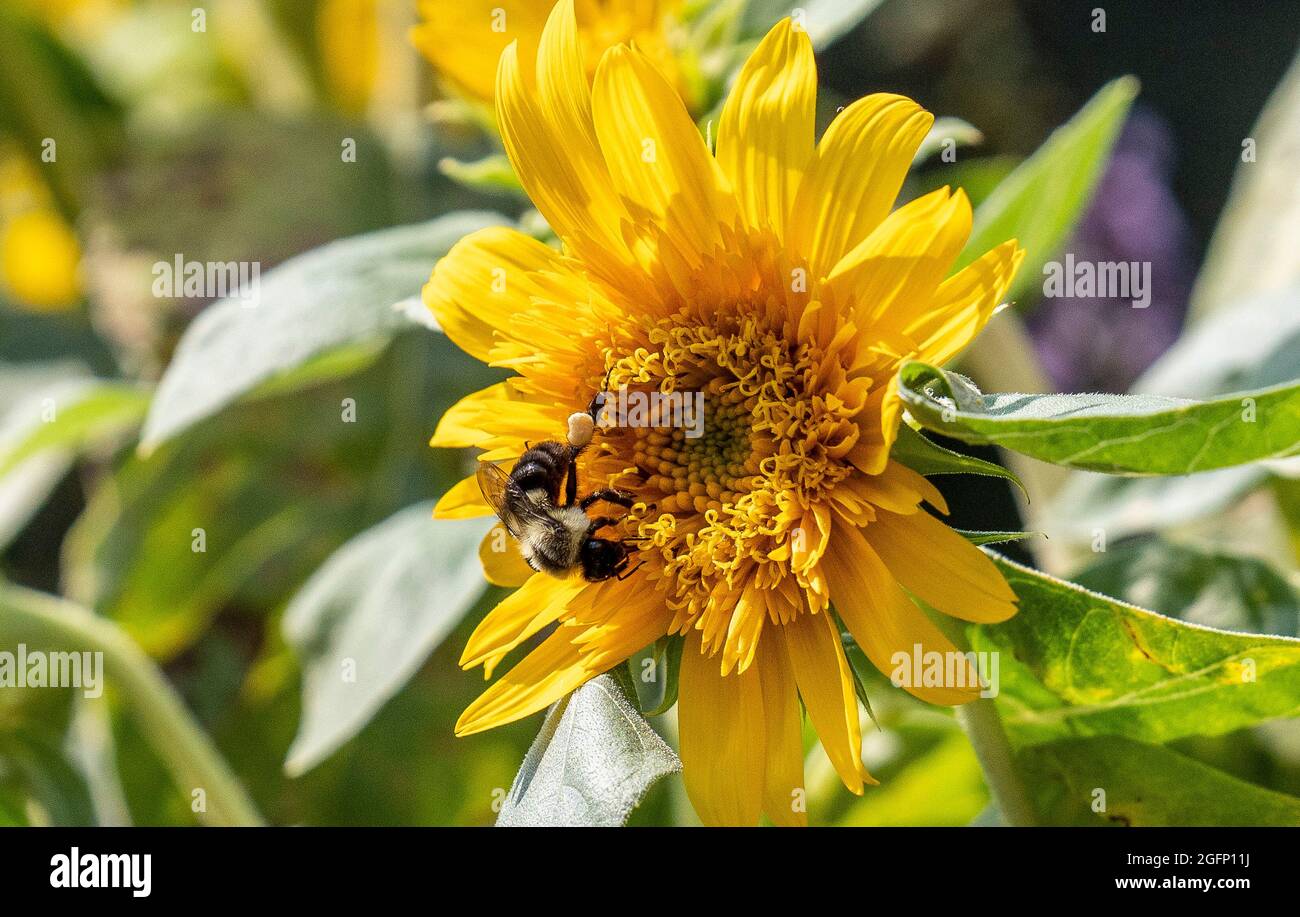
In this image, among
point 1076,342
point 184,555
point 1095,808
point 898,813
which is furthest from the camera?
point 1076,342

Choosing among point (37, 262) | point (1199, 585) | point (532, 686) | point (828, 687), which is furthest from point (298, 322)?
point (37, 262)

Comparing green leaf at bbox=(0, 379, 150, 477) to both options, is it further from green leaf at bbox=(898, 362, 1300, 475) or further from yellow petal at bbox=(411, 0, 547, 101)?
green leaf at bbox=(898, 362, 1300, 475)

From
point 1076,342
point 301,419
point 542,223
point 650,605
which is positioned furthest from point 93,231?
point 1076,342

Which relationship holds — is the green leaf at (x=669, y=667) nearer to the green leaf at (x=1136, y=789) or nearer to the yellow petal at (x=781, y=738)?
the yellow petal at (x=781, y=738)

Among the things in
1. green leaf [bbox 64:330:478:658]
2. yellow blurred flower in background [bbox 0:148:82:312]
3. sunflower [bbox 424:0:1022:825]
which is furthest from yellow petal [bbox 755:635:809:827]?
yellow blurred flower in background [bbox 0:148:82:312]

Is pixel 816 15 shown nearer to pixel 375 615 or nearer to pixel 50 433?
pixel 375 615
